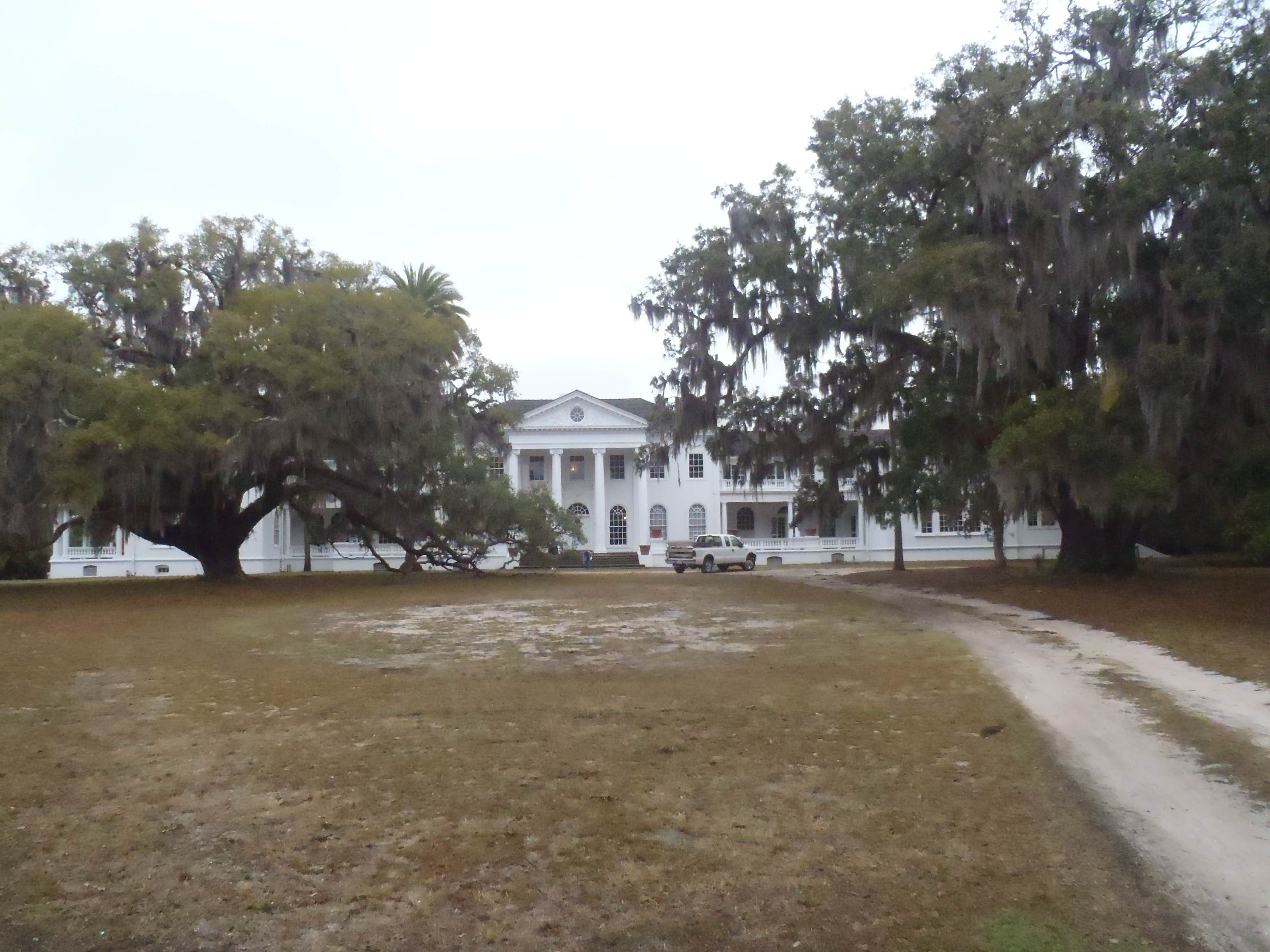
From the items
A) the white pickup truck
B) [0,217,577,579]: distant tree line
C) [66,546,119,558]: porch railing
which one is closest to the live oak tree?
[0,217,577,579]: distant tree line

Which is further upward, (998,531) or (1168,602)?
(998,531)

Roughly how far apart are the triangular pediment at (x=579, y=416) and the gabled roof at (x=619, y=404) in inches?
7.8

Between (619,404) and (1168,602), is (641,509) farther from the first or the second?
(1168,602)

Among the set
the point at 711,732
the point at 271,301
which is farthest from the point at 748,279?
the point at 711,732

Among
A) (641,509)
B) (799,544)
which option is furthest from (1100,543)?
(641,509)

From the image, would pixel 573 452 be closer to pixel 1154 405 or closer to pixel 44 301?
pixel 44 301

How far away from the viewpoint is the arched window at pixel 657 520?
57.0m

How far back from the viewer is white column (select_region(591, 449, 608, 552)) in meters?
55.2

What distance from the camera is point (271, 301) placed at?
84.7ft

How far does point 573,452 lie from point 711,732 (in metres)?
50.1

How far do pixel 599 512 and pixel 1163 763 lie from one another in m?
48.9

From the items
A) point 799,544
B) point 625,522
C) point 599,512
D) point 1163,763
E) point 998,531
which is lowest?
point 1163,763

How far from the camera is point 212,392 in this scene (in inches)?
1007

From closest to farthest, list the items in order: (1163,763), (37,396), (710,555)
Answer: (1163,763)
(37,396)
(710,555)
